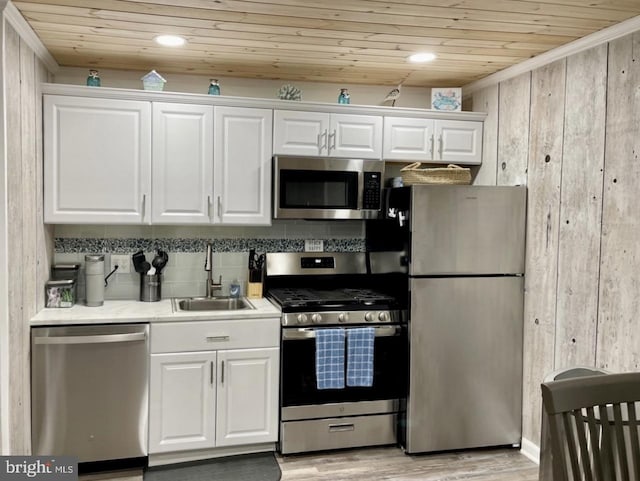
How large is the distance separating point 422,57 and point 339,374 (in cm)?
189

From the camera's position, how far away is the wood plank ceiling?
2.50 m

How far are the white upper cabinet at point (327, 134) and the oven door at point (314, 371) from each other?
1.12 metres

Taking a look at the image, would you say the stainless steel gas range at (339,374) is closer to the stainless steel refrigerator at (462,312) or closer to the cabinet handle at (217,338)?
the stainless steel refrigerator at (462,312)

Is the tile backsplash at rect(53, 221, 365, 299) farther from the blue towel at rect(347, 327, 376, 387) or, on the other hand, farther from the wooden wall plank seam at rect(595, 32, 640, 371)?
→ the wooden wall plank seam at rect(595, 32, 640, 371)

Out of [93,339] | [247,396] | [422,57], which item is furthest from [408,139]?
[93,339]

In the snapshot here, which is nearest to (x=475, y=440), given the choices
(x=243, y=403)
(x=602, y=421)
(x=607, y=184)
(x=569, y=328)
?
(x=569, y=328)

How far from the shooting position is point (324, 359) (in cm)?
335

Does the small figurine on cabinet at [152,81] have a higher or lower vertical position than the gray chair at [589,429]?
higher

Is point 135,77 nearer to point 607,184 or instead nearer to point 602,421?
point 607,184

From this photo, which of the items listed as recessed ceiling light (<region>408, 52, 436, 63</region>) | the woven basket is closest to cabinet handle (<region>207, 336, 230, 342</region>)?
the woven basket

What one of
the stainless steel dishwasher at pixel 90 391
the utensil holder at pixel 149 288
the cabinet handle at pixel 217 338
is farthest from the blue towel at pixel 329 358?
the utensil holder at pixel 149 288

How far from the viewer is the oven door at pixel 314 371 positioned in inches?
132

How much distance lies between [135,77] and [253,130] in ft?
2.84

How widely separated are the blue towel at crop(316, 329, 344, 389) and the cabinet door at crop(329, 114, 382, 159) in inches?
45.0
